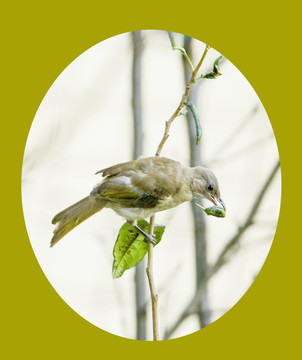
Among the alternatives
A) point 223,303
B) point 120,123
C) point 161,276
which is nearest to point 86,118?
point 120,123

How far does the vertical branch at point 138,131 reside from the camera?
265cm

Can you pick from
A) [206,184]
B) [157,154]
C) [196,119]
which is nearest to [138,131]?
[157,154]

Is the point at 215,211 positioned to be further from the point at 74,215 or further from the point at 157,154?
the point at 74,215

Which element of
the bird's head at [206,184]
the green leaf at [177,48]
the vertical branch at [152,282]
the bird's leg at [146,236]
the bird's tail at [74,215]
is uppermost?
the green leaf at [177,48]

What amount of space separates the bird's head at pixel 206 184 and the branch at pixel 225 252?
6.7 inches

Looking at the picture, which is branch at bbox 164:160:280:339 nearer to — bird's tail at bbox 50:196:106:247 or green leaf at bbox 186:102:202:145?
green leaf at bbox 186:102:202:145

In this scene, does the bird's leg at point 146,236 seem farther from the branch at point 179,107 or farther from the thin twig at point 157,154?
the branch at point 179,107

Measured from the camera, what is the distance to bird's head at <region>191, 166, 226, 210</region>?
8.68 feet

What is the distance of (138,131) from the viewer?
8.70ft

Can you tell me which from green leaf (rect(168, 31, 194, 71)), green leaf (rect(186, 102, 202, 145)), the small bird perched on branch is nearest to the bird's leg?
the small bird perched on branch

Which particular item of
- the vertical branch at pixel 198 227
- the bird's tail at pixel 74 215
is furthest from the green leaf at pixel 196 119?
the bird's tail at pixel 74 215

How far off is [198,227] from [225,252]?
0.58 ft

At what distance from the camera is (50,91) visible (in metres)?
2.72

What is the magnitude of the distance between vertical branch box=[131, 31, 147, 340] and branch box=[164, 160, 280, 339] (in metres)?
0.17
